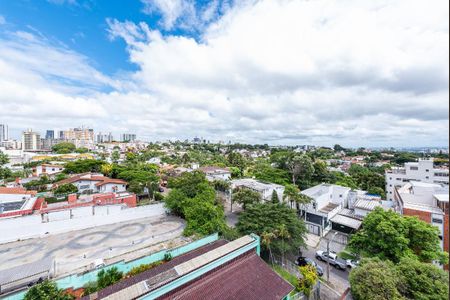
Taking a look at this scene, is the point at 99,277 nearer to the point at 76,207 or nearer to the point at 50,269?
the point at 50,269

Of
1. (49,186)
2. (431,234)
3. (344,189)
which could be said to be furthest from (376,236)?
(49,186)

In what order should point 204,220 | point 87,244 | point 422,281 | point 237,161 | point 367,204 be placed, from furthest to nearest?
point 237,161 → point 367,204 → point 204,220 → point 87,244 → point 422,281

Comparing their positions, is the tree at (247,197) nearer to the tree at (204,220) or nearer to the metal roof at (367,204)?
the tree at (204,220)

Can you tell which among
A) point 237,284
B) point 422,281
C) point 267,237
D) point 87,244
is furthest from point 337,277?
point 87,244

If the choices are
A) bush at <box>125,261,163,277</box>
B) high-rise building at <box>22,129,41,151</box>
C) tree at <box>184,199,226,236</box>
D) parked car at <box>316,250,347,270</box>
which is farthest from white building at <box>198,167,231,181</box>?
high-rise building at <box>22,129,41,151</box>

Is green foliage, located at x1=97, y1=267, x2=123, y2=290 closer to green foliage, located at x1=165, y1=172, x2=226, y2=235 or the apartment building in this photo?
green foliage, located at x1=165, y1=172, x2=226, y2=235

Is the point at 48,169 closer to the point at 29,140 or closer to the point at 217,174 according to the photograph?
the point at 217,174

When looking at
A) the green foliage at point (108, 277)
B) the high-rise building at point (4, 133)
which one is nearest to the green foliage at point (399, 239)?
the green foliage at point (108, 277)
